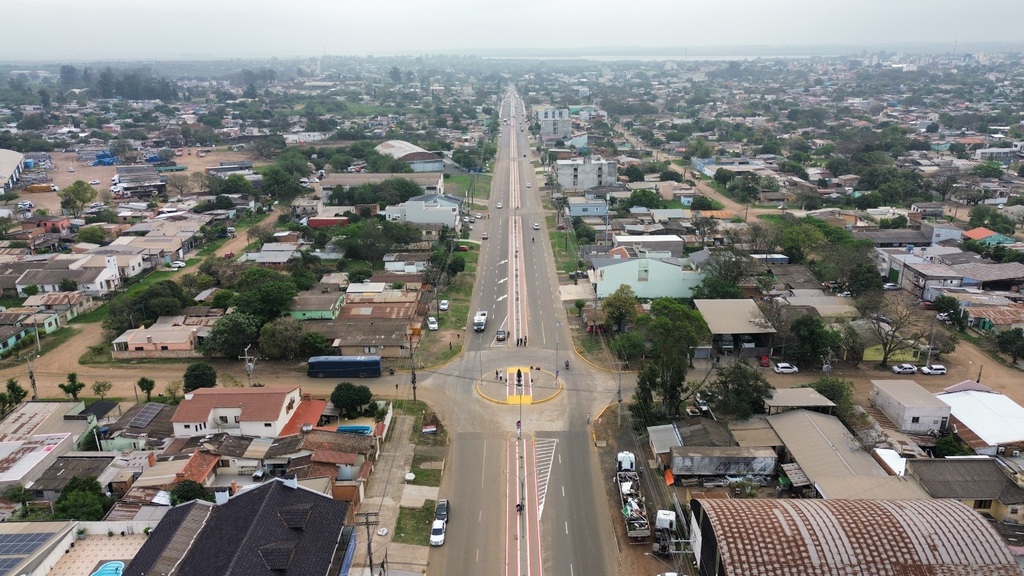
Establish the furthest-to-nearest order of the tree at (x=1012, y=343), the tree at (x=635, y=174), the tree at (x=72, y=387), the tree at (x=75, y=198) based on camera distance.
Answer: the tree at (x=635, y=174) < the tree at (x=75, y=198) < the tree at (x=1012, y=343) < the tree at (x=72, y=387)

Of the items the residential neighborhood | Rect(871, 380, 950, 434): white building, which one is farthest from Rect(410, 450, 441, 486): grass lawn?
Rect(871, 380, 950, 434): white building

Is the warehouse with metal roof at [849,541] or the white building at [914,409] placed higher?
the warehouse with metal roof at [849,541]

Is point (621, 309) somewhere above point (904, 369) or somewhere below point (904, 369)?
above

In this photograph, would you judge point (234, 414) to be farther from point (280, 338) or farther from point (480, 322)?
point (480, 322)

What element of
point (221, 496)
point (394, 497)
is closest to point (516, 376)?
point (394, 497)

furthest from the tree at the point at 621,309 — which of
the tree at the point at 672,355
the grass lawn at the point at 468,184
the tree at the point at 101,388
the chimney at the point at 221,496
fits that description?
the grass lawn at the point at 468,184

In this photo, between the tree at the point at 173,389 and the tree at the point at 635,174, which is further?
the tree at the point at 635,174

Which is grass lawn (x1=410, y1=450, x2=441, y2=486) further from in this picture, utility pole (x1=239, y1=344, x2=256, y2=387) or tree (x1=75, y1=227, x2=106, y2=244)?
tree (x1=75, y1=227, x2=106, y2=244)

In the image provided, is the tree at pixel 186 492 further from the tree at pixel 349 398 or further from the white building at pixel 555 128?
the white building at pixel 555 128
